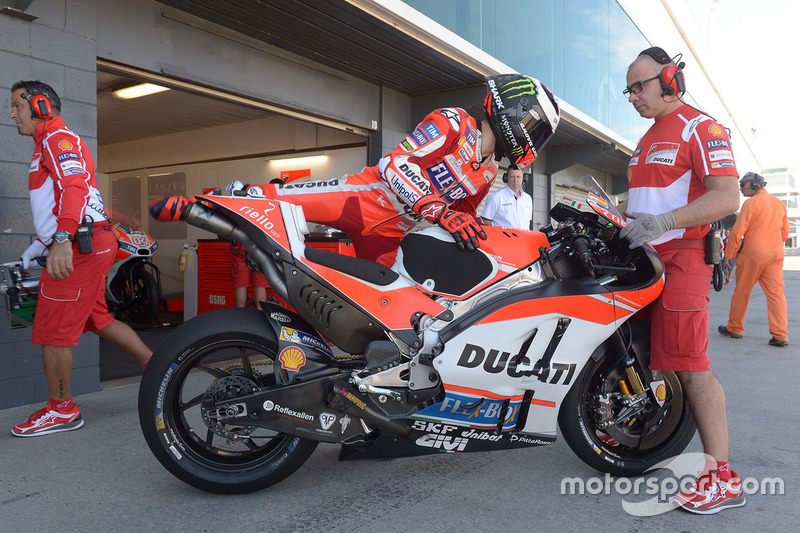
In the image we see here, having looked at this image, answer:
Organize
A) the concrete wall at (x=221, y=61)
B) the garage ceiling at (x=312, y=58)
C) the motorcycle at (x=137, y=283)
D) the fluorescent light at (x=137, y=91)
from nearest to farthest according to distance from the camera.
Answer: the concrete wall at (x=221, y=61), the garage ceiling at (x=312, y=58), the motorcycle at (x=137, y=283), the fluorescent light at (x=137, y=91)

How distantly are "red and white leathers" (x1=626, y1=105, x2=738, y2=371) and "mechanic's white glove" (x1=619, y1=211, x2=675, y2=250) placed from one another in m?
0.21

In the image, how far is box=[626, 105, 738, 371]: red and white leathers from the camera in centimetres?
250

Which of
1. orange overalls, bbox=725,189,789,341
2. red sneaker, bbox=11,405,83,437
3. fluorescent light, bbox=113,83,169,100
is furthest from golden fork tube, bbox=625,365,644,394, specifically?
fluorescent light, bbox=113,83,169,100

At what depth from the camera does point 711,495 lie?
2.41m

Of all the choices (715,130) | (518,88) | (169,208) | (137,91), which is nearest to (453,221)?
(518,88)

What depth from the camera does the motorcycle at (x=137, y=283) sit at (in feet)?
23.4

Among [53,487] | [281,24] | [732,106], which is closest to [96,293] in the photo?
[53,487]

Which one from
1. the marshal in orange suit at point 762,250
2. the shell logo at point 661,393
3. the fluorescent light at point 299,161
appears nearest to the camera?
the shell logo at point 661,393

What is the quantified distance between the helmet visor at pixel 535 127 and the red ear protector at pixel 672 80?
22.4 inches

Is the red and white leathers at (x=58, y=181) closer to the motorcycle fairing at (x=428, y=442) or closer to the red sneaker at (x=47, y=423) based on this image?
the red sneaker at (x=47, y=423)

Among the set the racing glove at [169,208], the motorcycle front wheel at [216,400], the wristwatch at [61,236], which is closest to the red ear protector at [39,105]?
the wristwatch at [61,236]

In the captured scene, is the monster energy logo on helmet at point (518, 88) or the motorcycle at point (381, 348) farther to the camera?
the monster energy logo on helmet at point (518, 88)

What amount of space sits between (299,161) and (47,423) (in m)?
6.44

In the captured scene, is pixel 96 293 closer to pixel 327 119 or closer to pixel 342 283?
pixel 342 283
